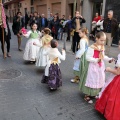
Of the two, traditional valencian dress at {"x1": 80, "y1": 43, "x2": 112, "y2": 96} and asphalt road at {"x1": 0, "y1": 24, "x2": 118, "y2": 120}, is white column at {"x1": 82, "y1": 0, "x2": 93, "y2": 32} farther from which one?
traditional valencian dress at {"x1": 80, "y1": 43, "x2": 112, "y2": 96}

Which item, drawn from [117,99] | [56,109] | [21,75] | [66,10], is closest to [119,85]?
[117,99]

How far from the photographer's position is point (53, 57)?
4.48 meters

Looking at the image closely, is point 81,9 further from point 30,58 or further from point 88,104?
point 88,104

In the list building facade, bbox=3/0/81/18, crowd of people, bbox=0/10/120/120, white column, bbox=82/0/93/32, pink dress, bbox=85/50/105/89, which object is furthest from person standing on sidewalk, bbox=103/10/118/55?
white column, bbox=82/0/93/32

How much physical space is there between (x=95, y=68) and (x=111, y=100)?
2.64ft

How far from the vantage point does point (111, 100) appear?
3.12 meters

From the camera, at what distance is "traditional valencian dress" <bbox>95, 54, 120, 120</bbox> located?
3.06 meters

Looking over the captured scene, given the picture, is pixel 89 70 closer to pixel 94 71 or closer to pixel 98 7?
pixel 94 71

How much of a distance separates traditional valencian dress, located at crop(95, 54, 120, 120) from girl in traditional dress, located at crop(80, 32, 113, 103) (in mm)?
370

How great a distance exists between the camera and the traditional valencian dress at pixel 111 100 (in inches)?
120

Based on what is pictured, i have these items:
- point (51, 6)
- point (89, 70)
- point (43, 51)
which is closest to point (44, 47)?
point (43, 51)

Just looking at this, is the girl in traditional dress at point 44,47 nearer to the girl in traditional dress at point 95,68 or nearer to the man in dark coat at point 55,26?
the girl in traditional dress at point 95,68

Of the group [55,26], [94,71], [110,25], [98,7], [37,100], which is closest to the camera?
[94,71]

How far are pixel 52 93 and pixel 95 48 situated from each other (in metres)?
1.51
